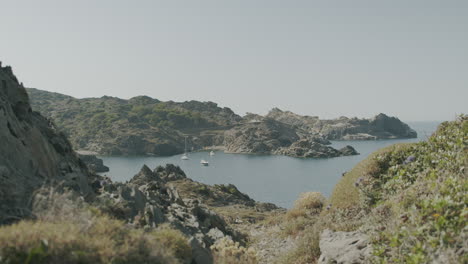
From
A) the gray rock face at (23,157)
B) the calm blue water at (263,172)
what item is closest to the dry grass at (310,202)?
the gray rock face at (23,157)

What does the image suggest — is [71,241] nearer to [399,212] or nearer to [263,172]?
[399,212]

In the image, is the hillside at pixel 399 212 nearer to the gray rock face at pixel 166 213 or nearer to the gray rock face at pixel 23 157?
the gray rock face at pixel 166 213

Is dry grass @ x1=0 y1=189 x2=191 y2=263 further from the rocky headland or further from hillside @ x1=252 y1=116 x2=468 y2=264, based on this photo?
hillside @ x1=252 y1=116 x2=468 y2=264

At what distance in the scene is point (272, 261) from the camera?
12.6m

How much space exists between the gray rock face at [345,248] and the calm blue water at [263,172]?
205ft

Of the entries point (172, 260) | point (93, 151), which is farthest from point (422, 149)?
point (93, 151)

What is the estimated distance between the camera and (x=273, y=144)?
175250 millimetres

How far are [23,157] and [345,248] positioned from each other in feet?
29.5

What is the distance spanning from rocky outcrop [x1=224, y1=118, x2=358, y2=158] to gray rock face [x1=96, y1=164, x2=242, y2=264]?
133053 millimetres

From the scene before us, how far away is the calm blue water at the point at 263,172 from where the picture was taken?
87250 millimetres

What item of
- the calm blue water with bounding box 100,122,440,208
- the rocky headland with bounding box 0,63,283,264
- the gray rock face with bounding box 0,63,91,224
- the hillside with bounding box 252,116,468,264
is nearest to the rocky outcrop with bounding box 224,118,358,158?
the calm blue water with bounding box 100,122,440,208

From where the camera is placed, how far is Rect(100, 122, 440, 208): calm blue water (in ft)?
286

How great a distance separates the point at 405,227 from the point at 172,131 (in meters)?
195

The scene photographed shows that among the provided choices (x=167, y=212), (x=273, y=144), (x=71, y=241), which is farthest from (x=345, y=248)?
(x=273, y=144)
